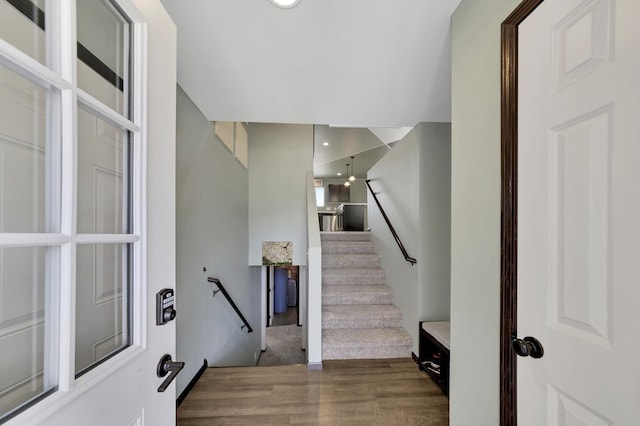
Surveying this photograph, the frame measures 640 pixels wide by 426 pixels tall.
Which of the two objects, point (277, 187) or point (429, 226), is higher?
point (277, 187)

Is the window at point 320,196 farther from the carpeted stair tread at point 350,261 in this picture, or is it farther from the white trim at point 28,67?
the white trim at point 28,67

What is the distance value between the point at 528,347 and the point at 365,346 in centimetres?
197

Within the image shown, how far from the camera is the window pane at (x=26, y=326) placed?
0.50 meters

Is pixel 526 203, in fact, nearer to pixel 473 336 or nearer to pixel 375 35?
pixel 473 336

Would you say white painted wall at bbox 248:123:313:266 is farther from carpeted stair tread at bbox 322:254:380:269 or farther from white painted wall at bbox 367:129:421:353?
white painted wall at bbox 367:129:421:353

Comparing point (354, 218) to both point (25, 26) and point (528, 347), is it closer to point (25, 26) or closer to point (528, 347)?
point (528, 347)

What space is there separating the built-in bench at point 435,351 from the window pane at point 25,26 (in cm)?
262

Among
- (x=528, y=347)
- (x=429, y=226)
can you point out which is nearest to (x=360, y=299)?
(x=429, y=226)

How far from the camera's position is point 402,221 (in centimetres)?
312

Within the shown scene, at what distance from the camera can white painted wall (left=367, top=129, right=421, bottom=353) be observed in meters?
2.75

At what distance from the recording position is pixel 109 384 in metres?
0.66

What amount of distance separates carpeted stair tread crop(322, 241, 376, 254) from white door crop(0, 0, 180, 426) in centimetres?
317

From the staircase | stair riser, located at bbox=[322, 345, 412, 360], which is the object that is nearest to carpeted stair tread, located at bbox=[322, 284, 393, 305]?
the staircase

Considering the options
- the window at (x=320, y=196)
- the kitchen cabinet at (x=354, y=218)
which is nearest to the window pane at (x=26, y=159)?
the kitchen cabinet at (x=354, y=218)
